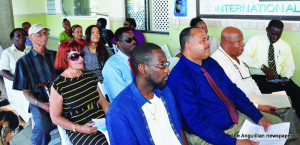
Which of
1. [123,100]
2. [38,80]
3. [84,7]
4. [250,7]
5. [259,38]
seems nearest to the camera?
[123,100]

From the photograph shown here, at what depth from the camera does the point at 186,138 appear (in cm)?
236

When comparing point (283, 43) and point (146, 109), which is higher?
point (283, 43)

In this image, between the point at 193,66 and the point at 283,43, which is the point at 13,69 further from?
the point at 283,43

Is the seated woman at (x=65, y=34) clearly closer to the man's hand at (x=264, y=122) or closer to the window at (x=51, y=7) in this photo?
the man's hand at (x=264, y=122)

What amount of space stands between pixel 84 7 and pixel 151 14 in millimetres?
4960

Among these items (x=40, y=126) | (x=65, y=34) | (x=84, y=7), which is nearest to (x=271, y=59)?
(x=40, y=126)

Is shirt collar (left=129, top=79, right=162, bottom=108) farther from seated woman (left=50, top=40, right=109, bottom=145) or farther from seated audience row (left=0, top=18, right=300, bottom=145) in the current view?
seated woman (left=50, top=40, right=109, bottom=145)

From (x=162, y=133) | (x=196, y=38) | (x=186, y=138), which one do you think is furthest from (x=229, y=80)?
(x=162, y=133)

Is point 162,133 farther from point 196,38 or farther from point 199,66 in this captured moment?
point 196,38

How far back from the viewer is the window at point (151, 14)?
21.8ft

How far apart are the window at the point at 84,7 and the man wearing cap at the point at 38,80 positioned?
5.79 meters

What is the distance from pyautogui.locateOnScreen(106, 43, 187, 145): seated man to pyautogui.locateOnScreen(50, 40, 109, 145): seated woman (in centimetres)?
73

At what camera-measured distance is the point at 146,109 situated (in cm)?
201

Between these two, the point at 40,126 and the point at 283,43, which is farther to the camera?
the point at 283,43
